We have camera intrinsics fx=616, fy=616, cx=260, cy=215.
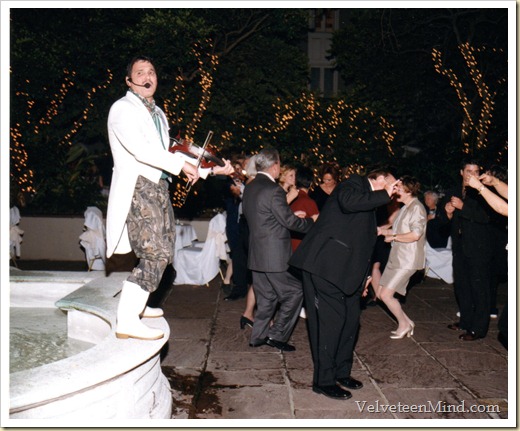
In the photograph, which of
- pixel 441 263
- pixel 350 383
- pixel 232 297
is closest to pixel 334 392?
pixel 350 383

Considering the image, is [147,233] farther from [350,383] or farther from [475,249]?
[475,249]

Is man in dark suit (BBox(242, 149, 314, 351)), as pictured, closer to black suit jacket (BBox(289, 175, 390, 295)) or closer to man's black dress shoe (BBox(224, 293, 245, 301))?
black suit jacket (BBox(289, 175, 390, 295))

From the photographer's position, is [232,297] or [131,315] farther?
[232,297]

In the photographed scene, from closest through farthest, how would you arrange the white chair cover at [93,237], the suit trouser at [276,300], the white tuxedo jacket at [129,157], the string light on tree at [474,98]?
the white tuxedo jacket at [129,157] < the suit trouser at [276,300] < the white chair cover at [93,237] < the string light on tree at [474,98]

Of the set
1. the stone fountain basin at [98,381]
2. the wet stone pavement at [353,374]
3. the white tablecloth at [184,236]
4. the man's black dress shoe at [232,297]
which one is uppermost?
the white tablecloth at [184,236]

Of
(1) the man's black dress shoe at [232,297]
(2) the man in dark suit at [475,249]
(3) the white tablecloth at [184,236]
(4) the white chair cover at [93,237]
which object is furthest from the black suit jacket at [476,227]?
(4) the white chair cover at [93,237]

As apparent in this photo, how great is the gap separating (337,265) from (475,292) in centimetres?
246

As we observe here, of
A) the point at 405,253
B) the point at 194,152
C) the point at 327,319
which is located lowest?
the point at 327,319

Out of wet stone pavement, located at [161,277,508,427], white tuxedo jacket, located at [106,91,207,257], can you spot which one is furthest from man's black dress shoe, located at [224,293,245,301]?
white tuxedo jacket, located at [106,91,207,257]

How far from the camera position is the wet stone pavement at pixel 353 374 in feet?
15.0

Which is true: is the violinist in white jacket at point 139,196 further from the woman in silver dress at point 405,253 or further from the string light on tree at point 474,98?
the string light on tree at point 474,98

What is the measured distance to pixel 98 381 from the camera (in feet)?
11.1

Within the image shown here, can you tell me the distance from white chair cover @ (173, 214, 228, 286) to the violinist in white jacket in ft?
16.5

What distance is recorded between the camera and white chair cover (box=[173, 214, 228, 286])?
9.17m
